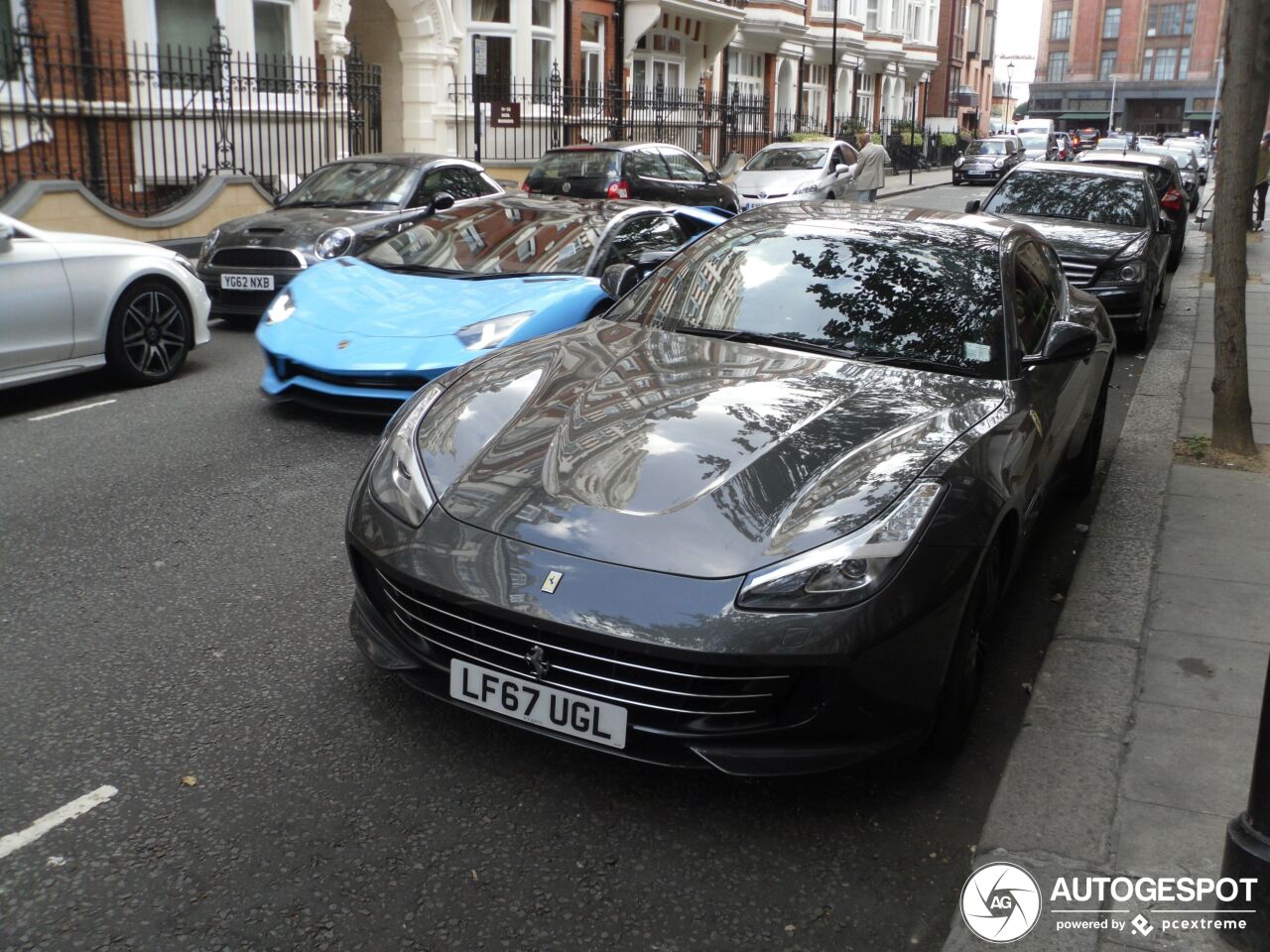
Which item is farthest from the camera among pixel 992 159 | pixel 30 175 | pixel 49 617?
pixel 992 159

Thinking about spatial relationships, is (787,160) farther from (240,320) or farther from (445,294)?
(445,294)

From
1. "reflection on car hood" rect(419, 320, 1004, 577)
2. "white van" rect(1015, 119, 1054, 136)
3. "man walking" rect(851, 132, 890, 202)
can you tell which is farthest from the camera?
"white van" rect(1015, 119, 1054, 136)

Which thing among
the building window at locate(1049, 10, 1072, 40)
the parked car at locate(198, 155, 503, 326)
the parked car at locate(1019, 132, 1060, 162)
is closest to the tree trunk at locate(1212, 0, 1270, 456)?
the parked car at locate(198, 155, 503, 326)

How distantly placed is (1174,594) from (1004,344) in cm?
129

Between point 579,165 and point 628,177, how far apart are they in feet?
2.48

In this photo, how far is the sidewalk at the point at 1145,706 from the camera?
295 cm

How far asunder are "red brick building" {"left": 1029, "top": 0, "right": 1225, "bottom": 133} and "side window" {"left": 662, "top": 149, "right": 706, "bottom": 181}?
11047 cm

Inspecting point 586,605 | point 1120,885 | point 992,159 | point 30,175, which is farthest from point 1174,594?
point 992,159

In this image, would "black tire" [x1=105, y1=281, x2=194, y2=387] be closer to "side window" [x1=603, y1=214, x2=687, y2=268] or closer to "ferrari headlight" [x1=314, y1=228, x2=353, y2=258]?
"ferrari headlight" [x1=314, y1=228, x2=353, y2=258]

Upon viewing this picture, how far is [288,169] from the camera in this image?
723 inches

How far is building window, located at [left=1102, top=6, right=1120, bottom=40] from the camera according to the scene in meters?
120

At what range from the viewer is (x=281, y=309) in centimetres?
731

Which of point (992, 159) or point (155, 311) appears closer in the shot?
point (155, 311)

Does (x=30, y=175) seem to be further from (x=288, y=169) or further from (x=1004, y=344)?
(x=1004, y=344)
